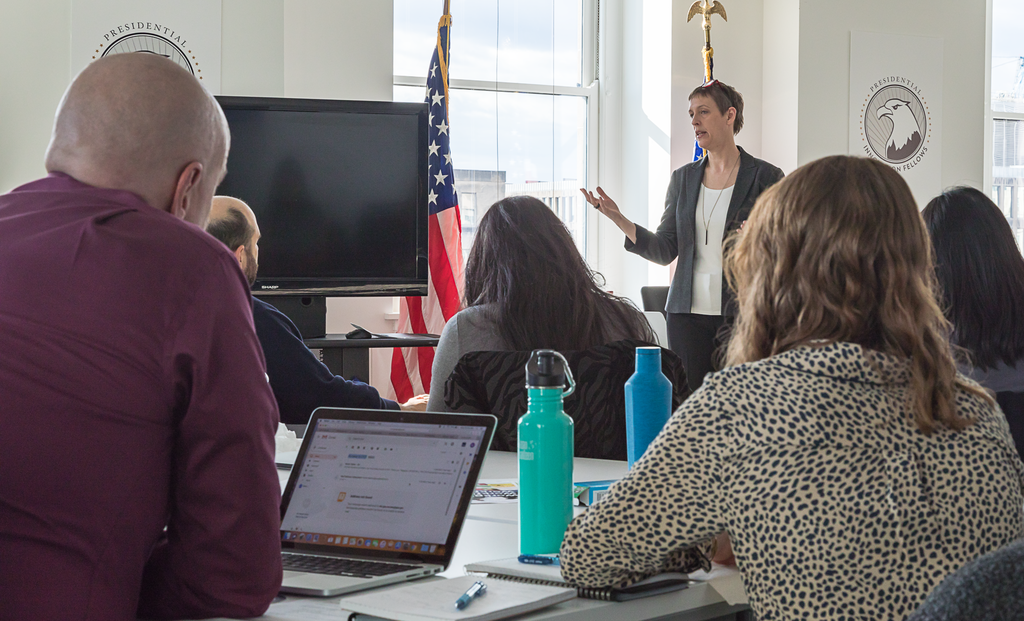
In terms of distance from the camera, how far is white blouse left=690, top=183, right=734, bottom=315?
382 cm

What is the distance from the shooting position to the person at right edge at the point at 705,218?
3.81 m

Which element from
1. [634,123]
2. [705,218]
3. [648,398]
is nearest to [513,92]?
[634,123]

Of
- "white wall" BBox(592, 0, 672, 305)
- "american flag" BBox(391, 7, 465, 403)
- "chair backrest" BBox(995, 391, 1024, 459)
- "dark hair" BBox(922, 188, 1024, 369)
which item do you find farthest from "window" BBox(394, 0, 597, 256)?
"chair backrest" BBox(995, 391, 1024, 459)

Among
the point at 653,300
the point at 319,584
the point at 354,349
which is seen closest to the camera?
the point at 319,584

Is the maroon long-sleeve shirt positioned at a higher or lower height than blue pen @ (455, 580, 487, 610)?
higher

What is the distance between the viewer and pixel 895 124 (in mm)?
4980

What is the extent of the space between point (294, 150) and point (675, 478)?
3140mm

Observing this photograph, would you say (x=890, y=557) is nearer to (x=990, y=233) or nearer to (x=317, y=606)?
(x=317, y=606)

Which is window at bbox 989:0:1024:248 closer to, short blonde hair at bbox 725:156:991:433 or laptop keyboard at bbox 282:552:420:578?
short blonde hair at bbox 725:156:991:433

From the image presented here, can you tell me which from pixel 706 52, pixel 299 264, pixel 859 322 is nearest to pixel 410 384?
pixel 299 264

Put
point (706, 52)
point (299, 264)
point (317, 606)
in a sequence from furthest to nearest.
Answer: point (706, 52), point (299, 264), point (317, 606)

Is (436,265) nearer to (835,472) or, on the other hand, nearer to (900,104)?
(900,104)

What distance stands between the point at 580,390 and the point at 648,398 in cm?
58

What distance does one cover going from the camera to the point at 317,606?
0.99m
